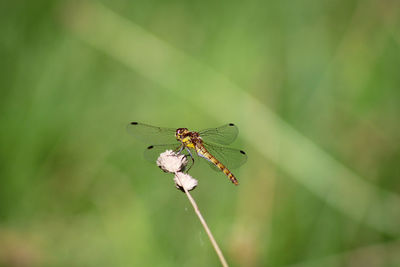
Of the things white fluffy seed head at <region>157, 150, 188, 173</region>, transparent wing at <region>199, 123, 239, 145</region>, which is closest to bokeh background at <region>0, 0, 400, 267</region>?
transparent wing at <region>199, 123, 239, 145</region>

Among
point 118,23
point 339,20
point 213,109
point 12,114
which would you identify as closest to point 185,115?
point 213,109

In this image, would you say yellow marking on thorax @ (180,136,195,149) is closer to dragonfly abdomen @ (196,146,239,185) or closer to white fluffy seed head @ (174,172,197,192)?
dragonfly abdomen @ (196,146,239,185)

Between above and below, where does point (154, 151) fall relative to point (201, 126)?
below

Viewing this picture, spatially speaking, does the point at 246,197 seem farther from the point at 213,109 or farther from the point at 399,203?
the point at 399,203

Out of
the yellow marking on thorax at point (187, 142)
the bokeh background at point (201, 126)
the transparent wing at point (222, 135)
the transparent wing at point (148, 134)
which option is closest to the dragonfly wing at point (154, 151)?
the yellow marking on thorax at point (187, 142)

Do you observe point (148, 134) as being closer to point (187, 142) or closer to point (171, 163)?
point (187, 142)

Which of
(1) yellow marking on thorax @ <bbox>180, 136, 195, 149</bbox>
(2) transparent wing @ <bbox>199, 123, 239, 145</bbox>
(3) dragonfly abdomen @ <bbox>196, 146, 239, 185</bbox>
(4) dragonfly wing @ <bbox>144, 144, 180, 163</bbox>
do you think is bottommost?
(4) dragonfly wing @ <bbox>144, 144, 180, 163</bbox>

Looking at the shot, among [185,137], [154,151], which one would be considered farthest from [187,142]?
[154,151]
